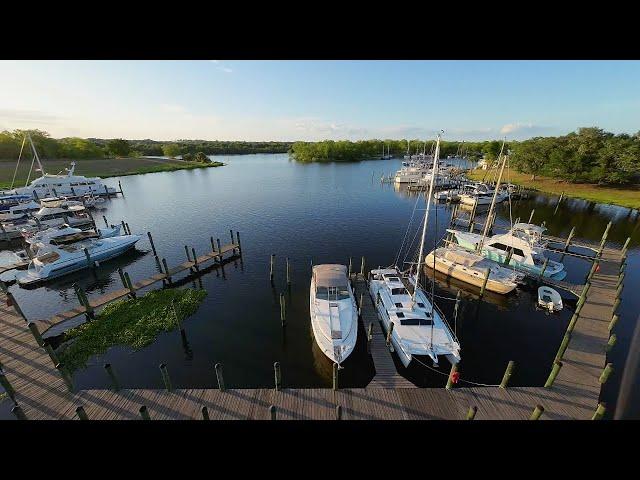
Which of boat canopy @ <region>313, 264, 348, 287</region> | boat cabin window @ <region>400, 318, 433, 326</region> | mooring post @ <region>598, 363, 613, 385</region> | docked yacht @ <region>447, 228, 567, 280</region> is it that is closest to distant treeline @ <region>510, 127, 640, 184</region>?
docked yacht @ <region>447, 228, 567, 280</region>

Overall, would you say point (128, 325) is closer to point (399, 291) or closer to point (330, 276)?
point (330, 276)

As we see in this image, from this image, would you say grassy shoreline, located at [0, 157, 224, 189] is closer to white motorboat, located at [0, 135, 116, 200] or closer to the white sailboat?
white motorboat, located at [0, 135, 116, 200]

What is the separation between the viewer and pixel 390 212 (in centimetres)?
Answer: 5419

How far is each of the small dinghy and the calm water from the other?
0.82 meters

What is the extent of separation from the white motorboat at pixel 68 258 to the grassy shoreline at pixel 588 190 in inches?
3277

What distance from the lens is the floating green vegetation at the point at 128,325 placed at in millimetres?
20516

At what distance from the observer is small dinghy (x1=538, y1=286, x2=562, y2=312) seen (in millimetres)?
24844

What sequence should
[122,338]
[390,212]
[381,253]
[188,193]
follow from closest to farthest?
1. [122,338]
2. [381,253]
3. [390,212]
4. [188,193]

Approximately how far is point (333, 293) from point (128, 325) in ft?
54.0

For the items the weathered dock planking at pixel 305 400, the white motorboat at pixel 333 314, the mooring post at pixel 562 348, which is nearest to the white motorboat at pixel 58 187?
the weathered dock planking at pixel 305 400

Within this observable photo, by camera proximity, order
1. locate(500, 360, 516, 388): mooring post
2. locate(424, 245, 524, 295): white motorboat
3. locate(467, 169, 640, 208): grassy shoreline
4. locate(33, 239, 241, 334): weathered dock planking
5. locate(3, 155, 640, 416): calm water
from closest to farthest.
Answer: locate(500, 360, 516, 388): mooring post < locate(3, 155, 640, 416): calm water < locate(33, 239, 241, 334): weathered dock planking < locate(424, 245, 524, 295): white motorboat < locate(467, 169, 640, 208): grassy shoreline
